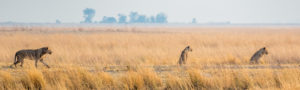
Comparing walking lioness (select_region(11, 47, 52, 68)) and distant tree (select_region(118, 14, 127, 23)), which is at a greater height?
walking lioness (select_region(11, 47, 52, 68))

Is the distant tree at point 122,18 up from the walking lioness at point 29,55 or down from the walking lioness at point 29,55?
down

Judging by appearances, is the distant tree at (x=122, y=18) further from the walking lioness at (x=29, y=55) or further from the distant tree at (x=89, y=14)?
the walking lioness at (x=29, y=55)

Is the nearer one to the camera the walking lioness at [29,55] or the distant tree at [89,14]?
the walking lioness at [29,55]

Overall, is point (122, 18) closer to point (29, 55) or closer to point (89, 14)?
point (89, 14)

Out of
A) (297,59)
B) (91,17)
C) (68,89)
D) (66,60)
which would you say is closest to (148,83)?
(68,89)

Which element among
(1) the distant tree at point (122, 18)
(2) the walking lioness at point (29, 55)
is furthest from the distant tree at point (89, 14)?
(2) the walking lioness at point (29, 55)

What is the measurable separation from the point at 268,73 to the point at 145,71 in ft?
9.75

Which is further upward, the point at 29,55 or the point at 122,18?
the point at 29,55

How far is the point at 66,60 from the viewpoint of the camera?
1697 centimetres

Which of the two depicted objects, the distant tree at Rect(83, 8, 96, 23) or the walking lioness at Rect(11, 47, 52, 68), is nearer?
the walking lioness at Rect(11, 47, 52, 68)

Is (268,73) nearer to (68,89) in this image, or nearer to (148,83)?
(148,83)

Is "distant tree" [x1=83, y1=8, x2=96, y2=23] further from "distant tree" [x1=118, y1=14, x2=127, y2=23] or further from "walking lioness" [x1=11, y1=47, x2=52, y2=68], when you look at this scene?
"walking lioness" [x1=11, y1=47, x2=52, y2=68]

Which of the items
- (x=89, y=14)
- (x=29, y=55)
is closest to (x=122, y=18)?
(x=89, y=14)

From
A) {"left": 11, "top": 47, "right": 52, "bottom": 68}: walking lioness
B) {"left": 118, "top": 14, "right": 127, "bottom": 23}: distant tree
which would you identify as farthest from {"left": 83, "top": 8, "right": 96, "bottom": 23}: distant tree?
{"left": 11, "top": 47, "right": 52, "bottom": 68}: walking lioness
